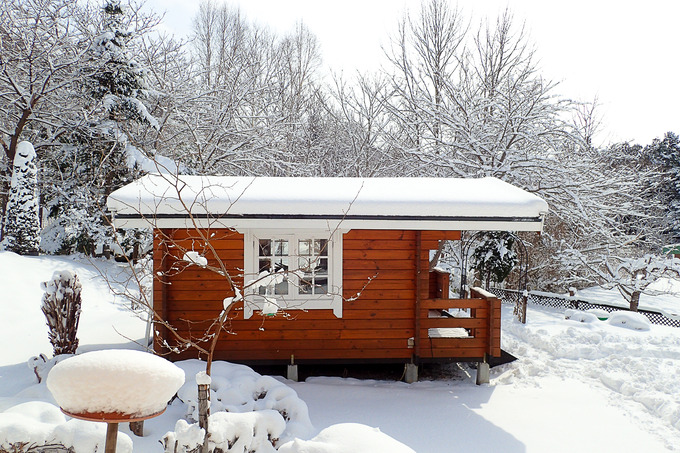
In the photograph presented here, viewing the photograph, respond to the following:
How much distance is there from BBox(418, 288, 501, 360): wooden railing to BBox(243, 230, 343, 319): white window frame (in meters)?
1.31

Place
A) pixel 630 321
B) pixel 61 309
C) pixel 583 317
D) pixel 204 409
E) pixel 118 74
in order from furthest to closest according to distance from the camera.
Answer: pixel 118 74 → pixel 583 317 → pixel 630 321 → pixel 61 309 → pixel 204 409

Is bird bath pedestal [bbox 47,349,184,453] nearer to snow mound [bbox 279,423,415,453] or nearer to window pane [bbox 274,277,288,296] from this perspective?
snow mound [bbox 279,423,415,453]

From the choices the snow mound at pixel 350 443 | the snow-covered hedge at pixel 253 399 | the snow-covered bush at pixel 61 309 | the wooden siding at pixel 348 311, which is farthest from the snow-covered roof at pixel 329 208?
the snow mound at pixel 350 443

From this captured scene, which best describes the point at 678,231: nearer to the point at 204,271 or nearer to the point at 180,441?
the point at 204,271

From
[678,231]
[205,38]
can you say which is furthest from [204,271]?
[678,231]

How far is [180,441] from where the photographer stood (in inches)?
97.6

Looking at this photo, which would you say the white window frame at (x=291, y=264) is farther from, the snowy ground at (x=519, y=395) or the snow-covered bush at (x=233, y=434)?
the snow-covered bush at (x=233, y=434)

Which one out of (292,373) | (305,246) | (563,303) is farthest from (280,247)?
(563,303)

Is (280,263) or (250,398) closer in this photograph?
(250,398)

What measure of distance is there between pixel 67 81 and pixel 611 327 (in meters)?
16.3

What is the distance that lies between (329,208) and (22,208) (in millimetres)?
10738

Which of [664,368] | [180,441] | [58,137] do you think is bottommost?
[664,368]

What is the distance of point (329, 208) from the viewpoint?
219 inches

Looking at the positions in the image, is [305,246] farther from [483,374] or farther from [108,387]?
[108,387]
